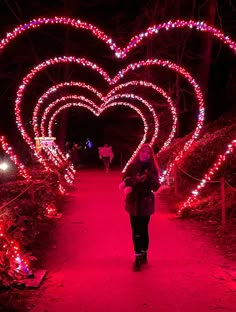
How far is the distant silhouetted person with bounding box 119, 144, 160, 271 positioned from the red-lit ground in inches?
16.0

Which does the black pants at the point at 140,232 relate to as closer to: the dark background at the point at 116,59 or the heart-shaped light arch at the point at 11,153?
the heart-shaped light arch at the point at 11,153

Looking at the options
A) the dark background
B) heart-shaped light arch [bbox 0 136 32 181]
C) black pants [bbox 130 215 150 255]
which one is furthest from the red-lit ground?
the dark background

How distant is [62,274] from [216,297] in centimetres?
244

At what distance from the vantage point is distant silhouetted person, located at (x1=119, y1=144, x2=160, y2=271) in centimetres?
812

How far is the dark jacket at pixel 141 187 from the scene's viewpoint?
8.12m

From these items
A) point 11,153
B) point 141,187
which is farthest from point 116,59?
point 141,187

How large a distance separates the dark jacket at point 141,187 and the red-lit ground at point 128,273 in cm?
89

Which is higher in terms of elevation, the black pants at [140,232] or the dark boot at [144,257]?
the black pants at [140,232]

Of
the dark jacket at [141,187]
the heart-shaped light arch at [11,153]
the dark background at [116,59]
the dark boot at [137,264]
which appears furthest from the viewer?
the dark background at [116,59]

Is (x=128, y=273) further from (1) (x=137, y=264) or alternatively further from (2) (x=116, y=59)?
(2) (x=116, y=59)

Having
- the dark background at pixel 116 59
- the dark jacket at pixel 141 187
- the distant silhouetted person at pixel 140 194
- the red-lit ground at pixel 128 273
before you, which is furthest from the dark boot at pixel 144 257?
the dark background at pixel 116 59

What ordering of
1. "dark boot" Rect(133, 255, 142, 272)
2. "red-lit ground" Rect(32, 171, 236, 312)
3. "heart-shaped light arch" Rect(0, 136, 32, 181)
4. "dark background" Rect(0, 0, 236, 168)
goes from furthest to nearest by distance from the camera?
"dark background" Rect(0, 0, 236, 168), "heart-shaped light arch" Rect(0, 136, 32, 181), "dark boot" Rect(133, 255, 142, 272), "red-lit ground" Rect(32, 171, 236, 312)

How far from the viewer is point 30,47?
3256cm

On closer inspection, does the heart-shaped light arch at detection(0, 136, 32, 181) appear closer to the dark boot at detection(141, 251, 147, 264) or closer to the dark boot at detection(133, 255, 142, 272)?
the dark boot at detection(141, 251, 147, 264)
